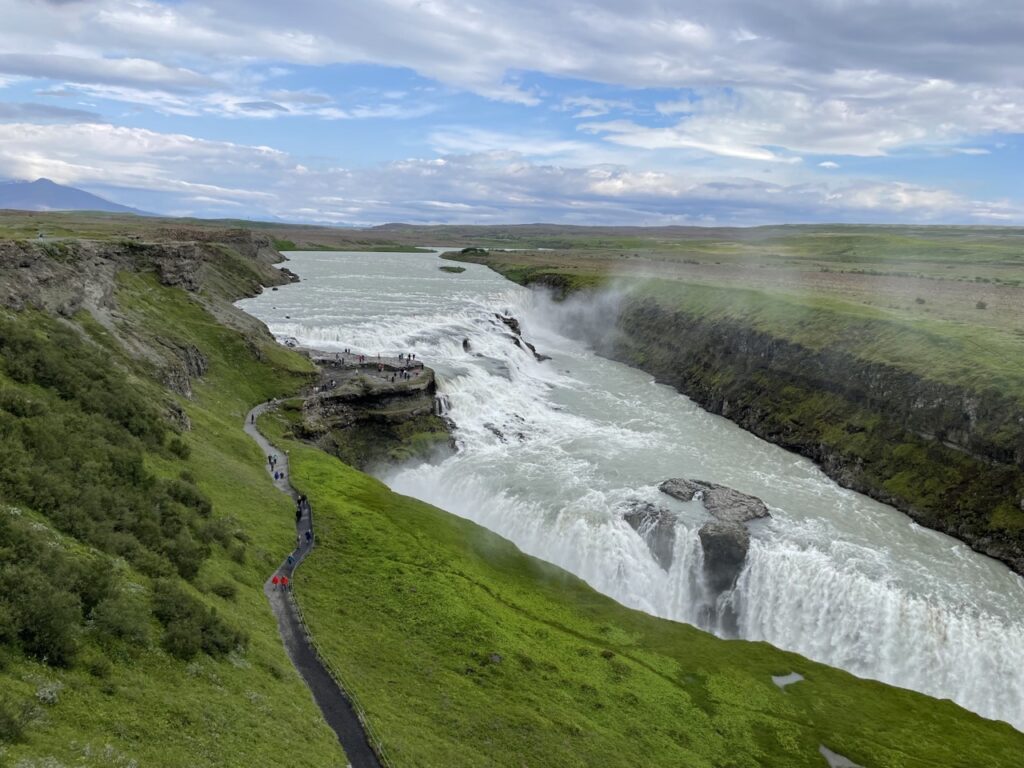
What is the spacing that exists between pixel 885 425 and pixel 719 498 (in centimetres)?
2346

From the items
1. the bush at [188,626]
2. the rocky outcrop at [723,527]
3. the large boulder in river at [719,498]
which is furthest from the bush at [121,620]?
the large boulder in river at [719,498]

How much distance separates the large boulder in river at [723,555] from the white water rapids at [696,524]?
2.27 ft

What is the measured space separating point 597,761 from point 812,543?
27.9 m

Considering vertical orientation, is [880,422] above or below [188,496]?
below

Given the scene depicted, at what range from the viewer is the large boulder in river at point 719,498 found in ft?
164

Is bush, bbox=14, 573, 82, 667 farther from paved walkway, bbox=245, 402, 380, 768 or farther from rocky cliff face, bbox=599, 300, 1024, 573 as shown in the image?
rocky cliff face, bbox=599, 300, 1024, 573

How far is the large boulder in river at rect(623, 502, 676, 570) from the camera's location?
157 feet

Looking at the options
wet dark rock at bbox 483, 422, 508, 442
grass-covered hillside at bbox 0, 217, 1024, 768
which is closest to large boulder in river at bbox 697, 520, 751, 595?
grass-covered hillside at bbox 0, 217, 1024, 768

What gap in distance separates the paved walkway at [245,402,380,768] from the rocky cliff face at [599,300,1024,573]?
1859 inches

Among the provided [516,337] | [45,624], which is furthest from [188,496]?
[516,337]

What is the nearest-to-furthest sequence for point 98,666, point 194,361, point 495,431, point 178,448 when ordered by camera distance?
point 98,666 < point 178,448 < point 194,361 < point 495,431

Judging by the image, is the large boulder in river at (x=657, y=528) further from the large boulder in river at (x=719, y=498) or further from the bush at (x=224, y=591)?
the bush at (x=224, y=591)

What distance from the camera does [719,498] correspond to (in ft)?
171

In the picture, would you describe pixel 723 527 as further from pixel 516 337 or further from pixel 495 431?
pixel 516 337
